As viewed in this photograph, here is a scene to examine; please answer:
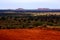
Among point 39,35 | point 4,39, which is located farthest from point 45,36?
point 4,39

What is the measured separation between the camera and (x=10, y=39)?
1686 cm

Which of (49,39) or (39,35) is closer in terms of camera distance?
(49,39)

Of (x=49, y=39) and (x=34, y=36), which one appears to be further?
(x=34, y=36)

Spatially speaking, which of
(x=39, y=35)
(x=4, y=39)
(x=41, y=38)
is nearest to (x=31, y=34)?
(x=39, y=35)

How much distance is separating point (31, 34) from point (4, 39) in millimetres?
3294

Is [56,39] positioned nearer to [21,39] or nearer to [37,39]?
[37,39]

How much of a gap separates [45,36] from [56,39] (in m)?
1.49

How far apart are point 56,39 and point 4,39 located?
13.7 feet

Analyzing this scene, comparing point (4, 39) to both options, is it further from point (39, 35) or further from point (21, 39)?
point (39, 35)

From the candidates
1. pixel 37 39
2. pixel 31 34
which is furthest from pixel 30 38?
pixel 31 34

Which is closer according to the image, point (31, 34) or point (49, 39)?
point (49, 39)

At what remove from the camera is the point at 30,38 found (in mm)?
17375

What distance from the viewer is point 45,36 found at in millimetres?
18281

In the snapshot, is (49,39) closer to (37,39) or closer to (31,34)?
(37,39)
